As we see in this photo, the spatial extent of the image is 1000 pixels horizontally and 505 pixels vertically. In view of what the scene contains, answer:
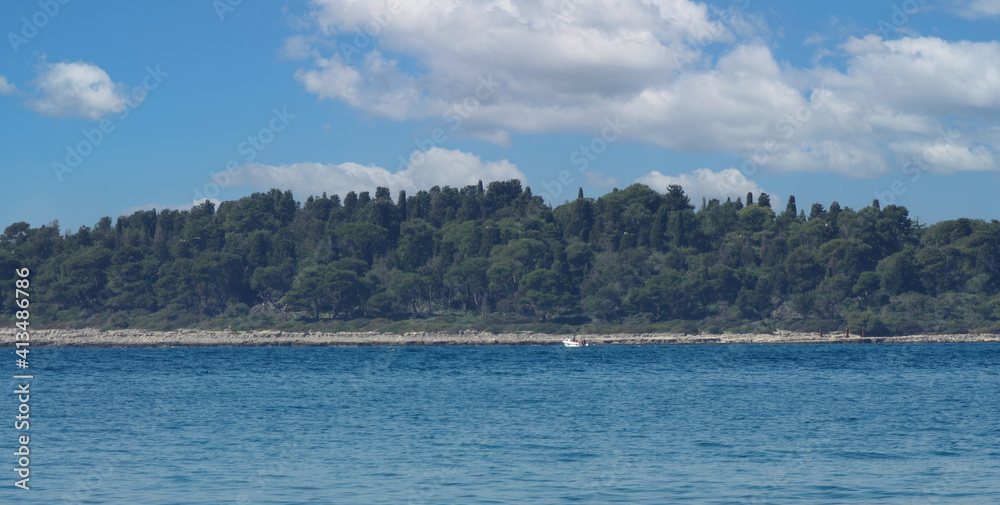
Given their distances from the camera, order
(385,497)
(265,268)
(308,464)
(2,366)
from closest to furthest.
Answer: (385,497) → (308,464) → (2,366) → (265,268)

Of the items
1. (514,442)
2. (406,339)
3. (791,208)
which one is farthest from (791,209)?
(514,442)

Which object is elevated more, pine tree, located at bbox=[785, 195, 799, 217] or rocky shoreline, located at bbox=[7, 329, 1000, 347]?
pine tree, located at bbox=[785, 195, 799, 217]

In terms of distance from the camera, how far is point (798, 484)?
70.3 ft

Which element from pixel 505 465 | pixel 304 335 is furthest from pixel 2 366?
pixel 505 465

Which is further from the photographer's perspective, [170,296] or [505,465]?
[170,296]

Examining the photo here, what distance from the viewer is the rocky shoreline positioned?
426 ft

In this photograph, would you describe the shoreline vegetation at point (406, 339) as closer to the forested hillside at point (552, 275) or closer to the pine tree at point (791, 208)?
the forested hillside at point (552, 275)

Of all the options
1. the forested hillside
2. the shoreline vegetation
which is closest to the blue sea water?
the shoreline vegetation

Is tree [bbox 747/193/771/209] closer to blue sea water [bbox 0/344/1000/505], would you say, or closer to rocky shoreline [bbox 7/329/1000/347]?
rocky shoreline [bbox 7/329/1000/347]

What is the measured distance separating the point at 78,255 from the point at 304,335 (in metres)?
44.9

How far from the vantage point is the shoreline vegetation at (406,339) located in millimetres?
130000

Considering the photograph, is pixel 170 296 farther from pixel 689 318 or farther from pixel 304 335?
pixel 689 318

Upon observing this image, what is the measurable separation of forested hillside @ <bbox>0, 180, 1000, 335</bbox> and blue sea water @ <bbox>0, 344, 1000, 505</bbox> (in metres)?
90.0

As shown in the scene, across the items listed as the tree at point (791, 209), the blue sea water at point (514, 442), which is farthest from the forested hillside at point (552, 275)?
the blue sea water at point (514, 442)
